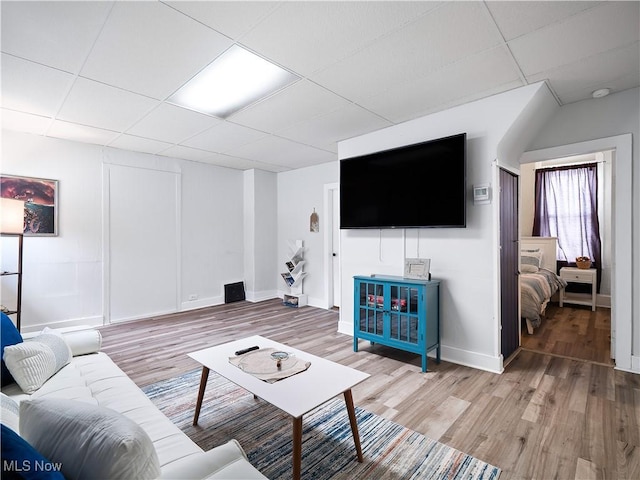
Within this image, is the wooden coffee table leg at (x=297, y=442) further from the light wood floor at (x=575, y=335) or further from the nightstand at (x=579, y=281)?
the nightstand at (x=579, y=281)

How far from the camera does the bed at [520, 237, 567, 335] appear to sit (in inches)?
156

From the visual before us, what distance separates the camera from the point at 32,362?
1790 millimetres

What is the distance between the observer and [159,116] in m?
3.31

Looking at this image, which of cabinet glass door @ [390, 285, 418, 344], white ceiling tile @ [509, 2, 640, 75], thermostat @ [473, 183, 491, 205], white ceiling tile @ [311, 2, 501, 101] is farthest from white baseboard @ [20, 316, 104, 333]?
white ceiling tile @ [509, 2, 640, 75]

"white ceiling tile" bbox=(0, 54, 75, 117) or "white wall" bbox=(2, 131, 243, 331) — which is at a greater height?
"white ceiling tile" bbox=(0, 54, 75, 117)

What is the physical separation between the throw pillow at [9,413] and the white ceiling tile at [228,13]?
2054 millimetres

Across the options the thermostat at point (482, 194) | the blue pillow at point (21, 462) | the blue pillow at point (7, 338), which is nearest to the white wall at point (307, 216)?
the thermostat at point (482, 194)

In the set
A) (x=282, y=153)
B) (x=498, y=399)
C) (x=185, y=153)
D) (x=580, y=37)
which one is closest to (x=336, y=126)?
(x=282, y=153)

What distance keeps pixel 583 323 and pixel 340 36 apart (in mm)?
4971

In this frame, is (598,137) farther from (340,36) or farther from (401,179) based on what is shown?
(340,36)

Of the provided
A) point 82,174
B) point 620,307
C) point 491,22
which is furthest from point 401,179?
point 82,174

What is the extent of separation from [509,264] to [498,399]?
1374 mm

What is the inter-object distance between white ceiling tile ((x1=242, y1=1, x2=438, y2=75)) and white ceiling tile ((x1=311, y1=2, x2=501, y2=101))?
105mm

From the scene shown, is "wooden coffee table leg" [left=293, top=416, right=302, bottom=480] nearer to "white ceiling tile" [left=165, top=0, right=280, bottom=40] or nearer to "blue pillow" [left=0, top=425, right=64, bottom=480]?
"blue pillow" [left=0, top=425, right=64, bottom=480]
